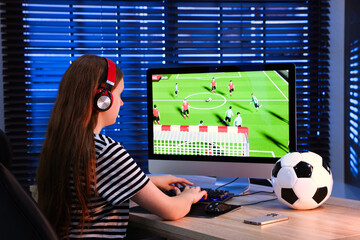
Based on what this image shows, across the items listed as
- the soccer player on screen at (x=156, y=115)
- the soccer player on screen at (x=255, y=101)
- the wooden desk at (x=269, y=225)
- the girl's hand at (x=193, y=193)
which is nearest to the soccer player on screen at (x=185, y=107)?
the soccer player on screen at (x=156, y=115)

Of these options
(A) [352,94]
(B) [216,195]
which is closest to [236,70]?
(B) [216,195]

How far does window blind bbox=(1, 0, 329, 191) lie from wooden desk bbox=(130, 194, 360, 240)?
145 centimetres

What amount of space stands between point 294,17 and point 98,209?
2169 millimetres

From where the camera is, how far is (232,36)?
117 inches

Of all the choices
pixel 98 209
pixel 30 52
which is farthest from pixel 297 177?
pixel 30 52

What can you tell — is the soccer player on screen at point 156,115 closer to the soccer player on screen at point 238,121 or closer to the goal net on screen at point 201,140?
the goal net on screen at point 201,140

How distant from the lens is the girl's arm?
52.8 inches

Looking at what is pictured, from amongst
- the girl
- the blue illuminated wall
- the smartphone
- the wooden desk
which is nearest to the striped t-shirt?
the girl

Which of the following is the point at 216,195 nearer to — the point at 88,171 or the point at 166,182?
the point at 166,182

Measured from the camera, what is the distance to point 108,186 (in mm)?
1296

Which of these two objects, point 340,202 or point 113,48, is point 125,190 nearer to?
point 340,202

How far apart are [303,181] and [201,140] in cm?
53

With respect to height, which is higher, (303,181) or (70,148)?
(70,148)

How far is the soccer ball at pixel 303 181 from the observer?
1459 mm
